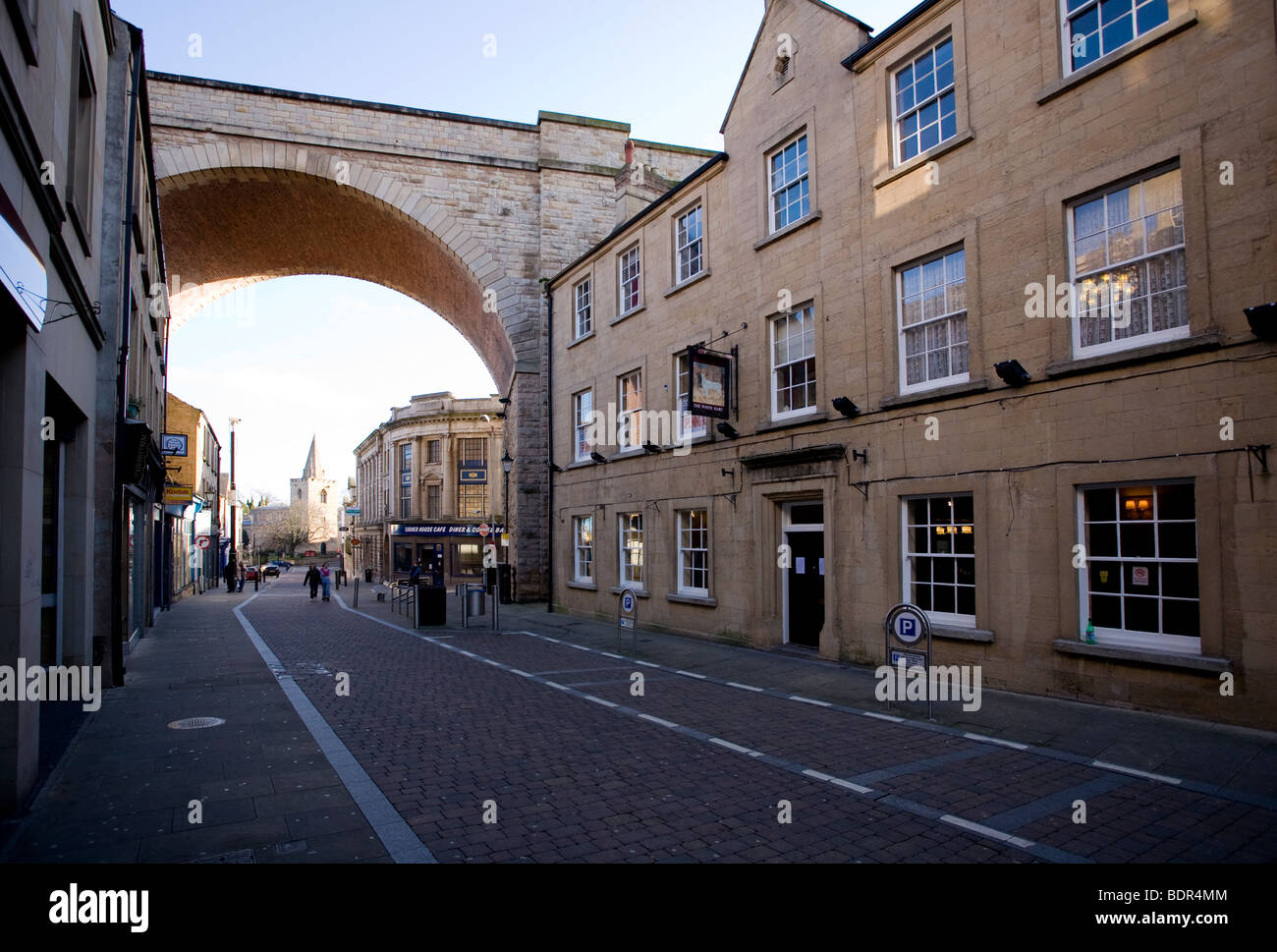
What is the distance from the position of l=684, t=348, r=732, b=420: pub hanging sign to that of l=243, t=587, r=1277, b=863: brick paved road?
219 inches

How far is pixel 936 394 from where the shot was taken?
10.4 metres

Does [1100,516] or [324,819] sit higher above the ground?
[1100,516]

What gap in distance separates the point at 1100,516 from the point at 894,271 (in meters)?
4.66

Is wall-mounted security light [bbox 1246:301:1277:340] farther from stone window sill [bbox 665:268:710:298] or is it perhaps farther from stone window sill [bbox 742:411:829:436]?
stone window sill [bbox 665:268:710:298]

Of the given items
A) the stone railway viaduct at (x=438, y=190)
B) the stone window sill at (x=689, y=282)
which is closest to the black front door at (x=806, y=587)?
the stone window sill at (x=689, y=282)

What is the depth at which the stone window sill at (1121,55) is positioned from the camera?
7.96 metres

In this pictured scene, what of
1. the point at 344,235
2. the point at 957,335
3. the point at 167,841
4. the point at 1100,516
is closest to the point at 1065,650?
the point at 1100,516

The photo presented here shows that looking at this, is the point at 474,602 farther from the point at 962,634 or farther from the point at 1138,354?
the point at 1138,354

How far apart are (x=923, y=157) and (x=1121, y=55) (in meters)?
2.70

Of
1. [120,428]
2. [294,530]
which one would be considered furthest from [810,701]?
[294,530]

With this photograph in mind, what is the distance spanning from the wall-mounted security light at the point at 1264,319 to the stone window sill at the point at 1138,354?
0.38m

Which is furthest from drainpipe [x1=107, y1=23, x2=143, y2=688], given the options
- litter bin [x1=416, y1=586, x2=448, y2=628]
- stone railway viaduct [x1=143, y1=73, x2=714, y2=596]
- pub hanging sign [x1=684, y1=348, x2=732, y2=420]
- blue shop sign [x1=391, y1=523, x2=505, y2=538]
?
blue shop sign [x1=391, y1=523, x2=505, y2=538]

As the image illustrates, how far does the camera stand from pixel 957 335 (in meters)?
10.4
